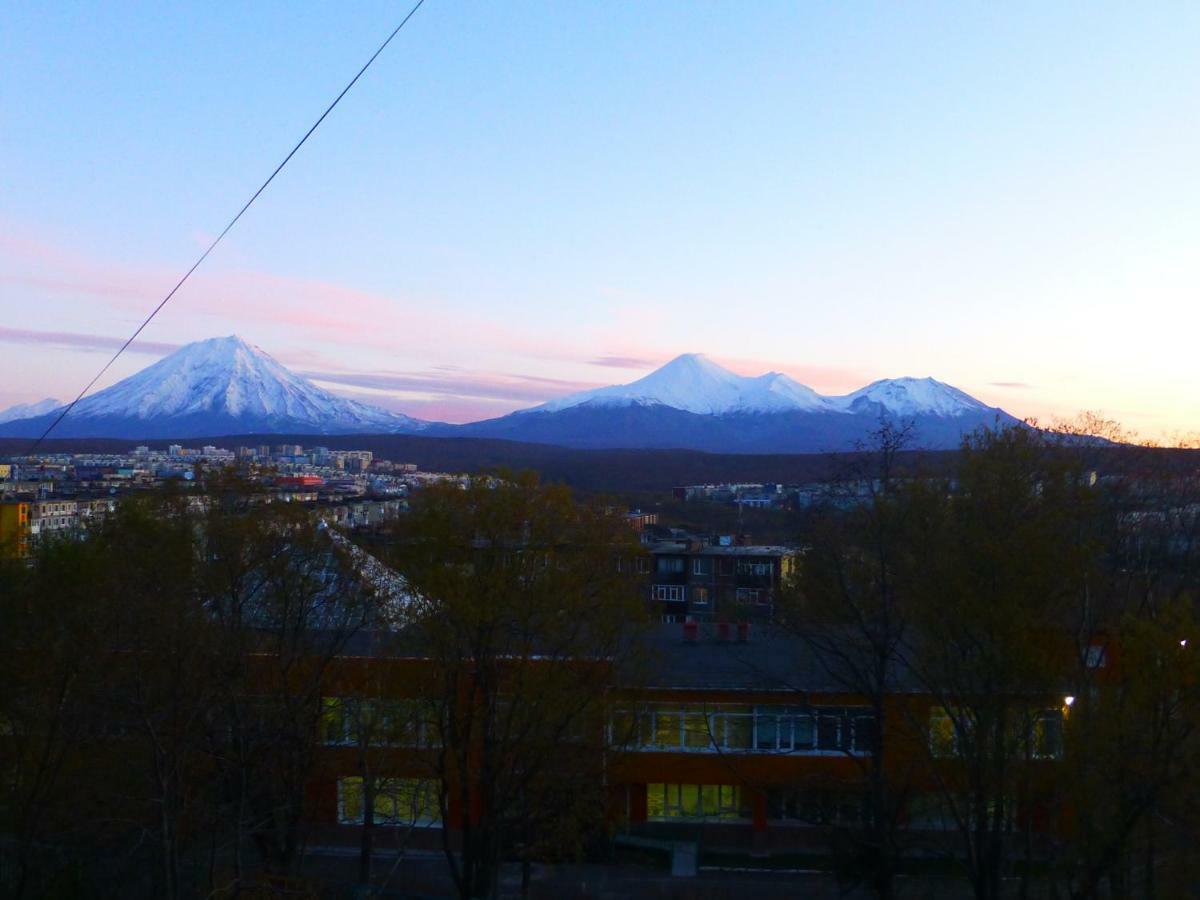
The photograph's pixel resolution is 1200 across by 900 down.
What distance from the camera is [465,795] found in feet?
36.7

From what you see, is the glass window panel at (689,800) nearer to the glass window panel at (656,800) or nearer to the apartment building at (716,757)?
the apartment building at (716,757)

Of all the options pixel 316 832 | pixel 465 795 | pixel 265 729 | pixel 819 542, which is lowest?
pixel 316 832

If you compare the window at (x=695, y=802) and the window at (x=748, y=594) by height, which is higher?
the window at (x=748, y=594)

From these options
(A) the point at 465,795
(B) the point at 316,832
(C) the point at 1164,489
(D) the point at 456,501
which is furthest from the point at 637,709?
(C) the point at 1164,489

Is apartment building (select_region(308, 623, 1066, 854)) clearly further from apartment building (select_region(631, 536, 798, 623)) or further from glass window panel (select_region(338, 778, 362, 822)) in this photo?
apartment building (select_region(631, 536, 798, 623))

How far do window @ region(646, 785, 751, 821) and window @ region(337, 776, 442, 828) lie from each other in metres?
3.29

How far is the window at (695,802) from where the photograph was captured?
50.9 feet

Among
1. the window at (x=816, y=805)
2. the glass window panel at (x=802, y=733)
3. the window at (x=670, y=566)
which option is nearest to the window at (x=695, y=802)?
the window at (x=816, y=805)

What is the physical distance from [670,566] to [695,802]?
1902 centimetres

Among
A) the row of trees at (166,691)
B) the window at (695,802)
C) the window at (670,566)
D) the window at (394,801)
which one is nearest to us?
the row of trees at (166,691)

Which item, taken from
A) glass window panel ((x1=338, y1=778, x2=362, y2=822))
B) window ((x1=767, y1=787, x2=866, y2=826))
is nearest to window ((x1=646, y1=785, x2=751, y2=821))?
window ((x1=767, y1=787, x2=866, y2=826))

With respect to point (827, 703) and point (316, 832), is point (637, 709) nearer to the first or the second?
point (827, 703)

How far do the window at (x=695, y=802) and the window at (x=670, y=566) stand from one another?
61.3 ft

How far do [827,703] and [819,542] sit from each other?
407 centimetres
